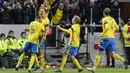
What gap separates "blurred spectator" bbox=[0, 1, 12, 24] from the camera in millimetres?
27006

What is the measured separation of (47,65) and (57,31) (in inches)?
119

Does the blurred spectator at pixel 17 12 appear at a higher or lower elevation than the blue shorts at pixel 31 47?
higher

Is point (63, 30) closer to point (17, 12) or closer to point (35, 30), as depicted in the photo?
point (35, 30)

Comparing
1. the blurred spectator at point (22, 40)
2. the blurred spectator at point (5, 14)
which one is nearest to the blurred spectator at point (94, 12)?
the blurred spectator at point (22, 40)

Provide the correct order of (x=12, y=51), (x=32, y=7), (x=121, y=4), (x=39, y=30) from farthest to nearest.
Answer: (x=121, y=4), (x=32, y=7), (x=12, y=51), (x=39, y=30)

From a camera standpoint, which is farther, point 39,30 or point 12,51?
point 12,51

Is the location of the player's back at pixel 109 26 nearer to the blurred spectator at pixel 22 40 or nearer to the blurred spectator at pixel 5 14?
the blurred spectator at pixel 22 40

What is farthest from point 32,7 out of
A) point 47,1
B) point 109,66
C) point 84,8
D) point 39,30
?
point 39,30

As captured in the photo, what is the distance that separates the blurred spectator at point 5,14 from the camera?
88.6 ft

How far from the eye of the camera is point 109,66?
2712 centimetres

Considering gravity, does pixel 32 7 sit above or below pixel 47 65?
above

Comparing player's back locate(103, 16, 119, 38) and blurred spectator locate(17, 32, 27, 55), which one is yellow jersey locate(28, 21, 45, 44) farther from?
blurred spectator locate(17, 32, 27, 55)

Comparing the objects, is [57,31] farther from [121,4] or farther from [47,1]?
[121,4]

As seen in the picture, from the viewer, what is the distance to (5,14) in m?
27.3
